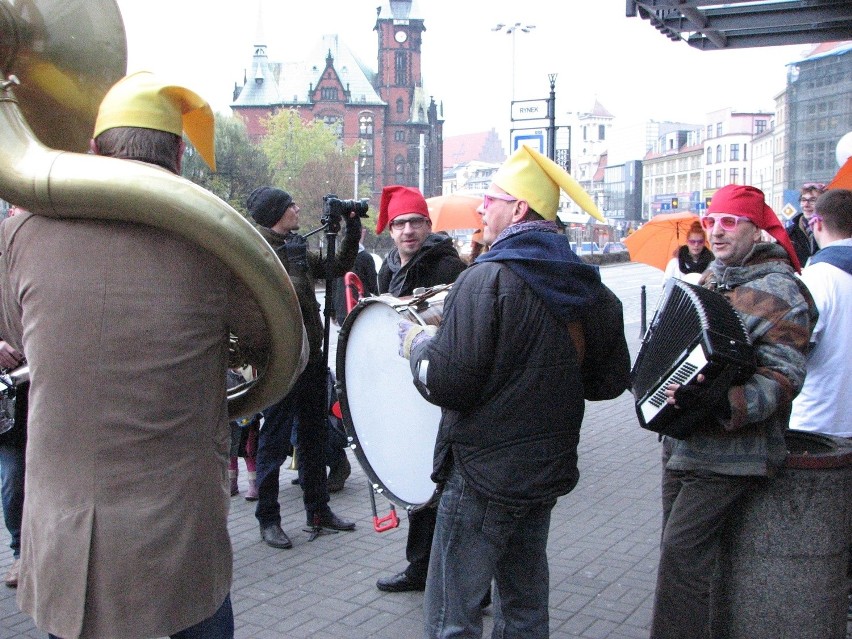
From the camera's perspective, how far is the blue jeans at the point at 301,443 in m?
5.05

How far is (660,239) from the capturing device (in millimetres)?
9922

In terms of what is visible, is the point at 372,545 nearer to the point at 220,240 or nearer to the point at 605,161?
the point at 220,240

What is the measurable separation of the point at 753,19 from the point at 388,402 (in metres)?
4.87

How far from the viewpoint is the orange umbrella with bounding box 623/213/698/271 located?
9672 mm

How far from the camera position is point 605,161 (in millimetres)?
140750

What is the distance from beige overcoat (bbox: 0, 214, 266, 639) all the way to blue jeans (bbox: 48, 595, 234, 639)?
0.13 metres

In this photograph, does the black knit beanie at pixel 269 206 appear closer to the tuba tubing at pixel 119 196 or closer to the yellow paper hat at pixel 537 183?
the yellow paper hat at pixel 537 183

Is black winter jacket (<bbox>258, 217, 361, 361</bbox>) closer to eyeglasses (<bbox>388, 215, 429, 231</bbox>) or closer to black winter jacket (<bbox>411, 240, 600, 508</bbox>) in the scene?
eyeglasses (<bbox>388, 215, 429, 231</bbox>)

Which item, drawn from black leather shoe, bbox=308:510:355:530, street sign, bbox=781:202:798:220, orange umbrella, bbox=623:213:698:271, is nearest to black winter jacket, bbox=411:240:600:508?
black leather shoe, bbox=308:510:355:530

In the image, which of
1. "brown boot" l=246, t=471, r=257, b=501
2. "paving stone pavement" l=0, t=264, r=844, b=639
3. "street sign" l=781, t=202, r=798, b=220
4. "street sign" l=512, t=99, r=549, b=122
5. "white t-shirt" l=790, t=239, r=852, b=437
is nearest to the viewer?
"white t-shirt" l=790, t=239, r=852, b=437

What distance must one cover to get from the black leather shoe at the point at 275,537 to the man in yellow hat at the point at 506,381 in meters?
2.39

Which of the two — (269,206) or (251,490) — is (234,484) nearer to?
(251,490)

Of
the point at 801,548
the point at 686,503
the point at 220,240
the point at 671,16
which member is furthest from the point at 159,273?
the point at 671,16

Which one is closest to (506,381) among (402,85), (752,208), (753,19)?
(752,208)
